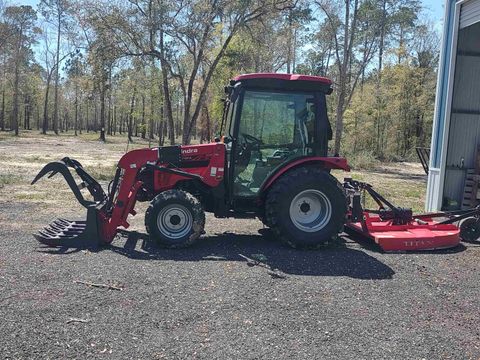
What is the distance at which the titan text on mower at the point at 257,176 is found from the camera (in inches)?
262

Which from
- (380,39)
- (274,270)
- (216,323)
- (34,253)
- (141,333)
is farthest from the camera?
(380,39)

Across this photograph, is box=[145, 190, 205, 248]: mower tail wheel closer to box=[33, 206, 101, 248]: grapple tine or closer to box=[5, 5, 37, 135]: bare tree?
box=[33, 206, 101, 248]: grapple tine

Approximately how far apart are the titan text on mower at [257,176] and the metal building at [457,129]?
4.45 metres

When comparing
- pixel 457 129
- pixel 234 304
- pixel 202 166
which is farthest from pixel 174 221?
pixel 457 129

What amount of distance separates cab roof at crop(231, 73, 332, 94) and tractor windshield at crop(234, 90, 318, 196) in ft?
0.33

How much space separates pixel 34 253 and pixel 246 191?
3.03 metres

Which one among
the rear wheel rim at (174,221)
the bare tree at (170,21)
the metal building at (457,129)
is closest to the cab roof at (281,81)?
the rear wheel rim at (174,221)

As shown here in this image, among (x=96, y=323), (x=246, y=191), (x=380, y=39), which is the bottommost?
(x=96, y=323)

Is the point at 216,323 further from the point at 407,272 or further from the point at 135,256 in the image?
the point at 407,272

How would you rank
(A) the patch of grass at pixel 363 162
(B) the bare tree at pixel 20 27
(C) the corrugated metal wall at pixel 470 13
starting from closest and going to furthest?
(C) the corrugated metal wall at pixel 470 13 → (A) the patch of grass at pixel 363 162 → (B) the bare tree at pixel 20 27

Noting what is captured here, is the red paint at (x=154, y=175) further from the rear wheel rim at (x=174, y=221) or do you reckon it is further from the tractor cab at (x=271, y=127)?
the rear wheel rim at (x=174, y=221)

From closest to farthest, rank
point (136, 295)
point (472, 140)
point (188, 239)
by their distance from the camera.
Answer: point (136, 295) → point (188, 239) → point (472, 140)

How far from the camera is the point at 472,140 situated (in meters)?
11.7

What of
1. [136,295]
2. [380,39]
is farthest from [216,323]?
[380,39]
